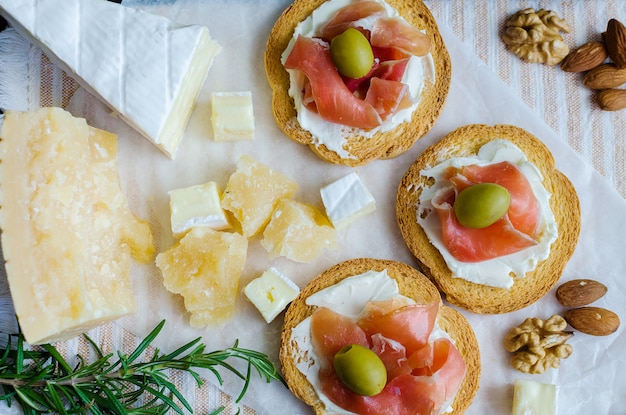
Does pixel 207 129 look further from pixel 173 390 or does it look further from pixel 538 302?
pixel 538 302

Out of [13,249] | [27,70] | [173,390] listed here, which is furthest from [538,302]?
[27,70]

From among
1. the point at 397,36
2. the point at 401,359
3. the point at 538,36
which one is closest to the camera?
the point at 401,359

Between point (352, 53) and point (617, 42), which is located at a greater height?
point (352, 53)

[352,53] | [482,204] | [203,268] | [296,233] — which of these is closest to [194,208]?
[203,268]

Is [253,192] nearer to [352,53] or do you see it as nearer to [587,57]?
[352,53]

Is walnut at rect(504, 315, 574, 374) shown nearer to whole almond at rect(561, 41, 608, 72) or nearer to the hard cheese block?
whole almond at rect(561, 41, 608, 72)

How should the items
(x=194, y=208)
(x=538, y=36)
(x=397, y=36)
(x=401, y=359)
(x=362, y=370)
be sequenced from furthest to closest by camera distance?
1. (x=538, y=36)
2. (x=194, y=208)
3. (x=397, y=36)
4. (x=401, y=359)
5. (x=362, y=370)
